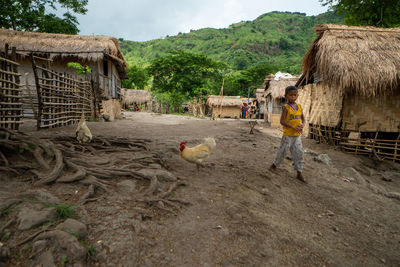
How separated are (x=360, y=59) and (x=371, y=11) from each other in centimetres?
865

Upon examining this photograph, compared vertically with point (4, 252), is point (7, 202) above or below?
above

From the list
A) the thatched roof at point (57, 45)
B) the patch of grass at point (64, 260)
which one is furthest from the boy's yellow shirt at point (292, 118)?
the thatched roof at point (57, 45)

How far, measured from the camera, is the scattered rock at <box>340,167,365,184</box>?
4.56 metres

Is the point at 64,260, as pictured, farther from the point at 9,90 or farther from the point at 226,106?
the point at 226,106

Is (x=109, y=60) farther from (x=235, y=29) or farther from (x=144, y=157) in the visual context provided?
(x=235, y=29)

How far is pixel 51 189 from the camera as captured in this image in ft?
7.48

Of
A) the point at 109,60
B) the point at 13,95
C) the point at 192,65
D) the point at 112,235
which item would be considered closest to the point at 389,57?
the point at 112,235

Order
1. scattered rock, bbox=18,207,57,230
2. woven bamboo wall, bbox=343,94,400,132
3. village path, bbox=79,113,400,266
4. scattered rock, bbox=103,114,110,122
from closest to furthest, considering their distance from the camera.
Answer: scattered rock, bbox=18,207,57,230
village path, bbox=79,113,400,266
woven bamboo wall, bbox=343,94,400,132
scattered rock, bbox=103,114,110,122

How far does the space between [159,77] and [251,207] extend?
29.2m

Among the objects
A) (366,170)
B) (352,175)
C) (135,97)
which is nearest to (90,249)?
(352,175)

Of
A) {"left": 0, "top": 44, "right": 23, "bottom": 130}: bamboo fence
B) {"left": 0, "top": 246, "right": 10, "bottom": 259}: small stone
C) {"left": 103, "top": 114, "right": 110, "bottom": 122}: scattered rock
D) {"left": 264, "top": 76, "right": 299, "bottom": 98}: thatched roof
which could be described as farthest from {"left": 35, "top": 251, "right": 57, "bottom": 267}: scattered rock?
{"left": 264, "top": 76, "right": 299, "bottom": 98}: thatched roof

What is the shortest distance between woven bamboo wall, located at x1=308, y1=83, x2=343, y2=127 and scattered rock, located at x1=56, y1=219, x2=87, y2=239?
7949 millimetres

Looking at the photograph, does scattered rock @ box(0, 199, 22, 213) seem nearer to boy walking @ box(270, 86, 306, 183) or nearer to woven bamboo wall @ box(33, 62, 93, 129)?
boy walking @ box(270, 86, 306, 183)

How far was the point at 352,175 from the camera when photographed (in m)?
4.77
